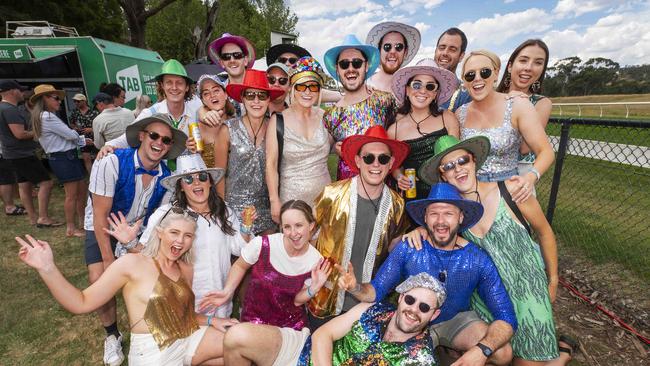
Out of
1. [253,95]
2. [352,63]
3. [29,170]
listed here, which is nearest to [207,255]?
[253,95]

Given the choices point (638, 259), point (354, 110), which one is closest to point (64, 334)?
point (354, 110)

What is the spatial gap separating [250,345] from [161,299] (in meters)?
0.66

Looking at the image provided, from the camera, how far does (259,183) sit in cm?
326

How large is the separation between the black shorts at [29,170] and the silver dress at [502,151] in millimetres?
7030

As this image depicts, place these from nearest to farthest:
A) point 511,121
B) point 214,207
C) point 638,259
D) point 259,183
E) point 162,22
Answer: point 511,121 < point 214,207 < point 259,183 < point 638,259 < point 162,22

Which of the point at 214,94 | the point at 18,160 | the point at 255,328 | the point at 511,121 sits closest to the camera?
the point at 255,328

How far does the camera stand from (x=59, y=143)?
558 cm

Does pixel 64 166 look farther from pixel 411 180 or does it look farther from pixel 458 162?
pixel 458 162

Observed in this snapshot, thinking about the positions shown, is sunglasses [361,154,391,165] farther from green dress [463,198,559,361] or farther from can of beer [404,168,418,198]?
green dress [463,198,559,361]

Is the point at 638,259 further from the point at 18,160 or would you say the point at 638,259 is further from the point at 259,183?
the point at 18,160

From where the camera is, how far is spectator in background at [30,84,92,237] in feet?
18.1

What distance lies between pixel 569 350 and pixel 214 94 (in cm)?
404

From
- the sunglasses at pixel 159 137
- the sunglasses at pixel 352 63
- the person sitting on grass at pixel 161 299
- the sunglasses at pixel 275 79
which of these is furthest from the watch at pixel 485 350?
the sunglasses at pixel 275 79

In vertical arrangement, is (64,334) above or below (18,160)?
below
